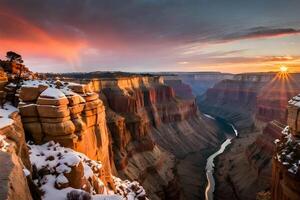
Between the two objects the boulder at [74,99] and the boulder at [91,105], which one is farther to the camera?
the boulder at [91,105]

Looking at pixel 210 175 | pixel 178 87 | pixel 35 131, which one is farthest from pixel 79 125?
pixel 178 87

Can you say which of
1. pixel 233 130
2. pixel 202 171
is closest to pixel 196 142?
pixel 202 171

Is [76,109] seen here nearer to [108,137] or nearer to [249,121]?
[108,137]

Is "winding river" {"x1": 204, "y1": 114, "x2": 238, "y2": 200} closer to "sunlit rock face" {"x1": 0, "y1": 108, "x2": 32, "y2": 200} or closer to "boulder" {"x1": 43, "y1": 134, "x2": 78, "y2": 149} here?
"boulder" {"x1": 43, "y1": 134, "x2": 78, "y2": 149}

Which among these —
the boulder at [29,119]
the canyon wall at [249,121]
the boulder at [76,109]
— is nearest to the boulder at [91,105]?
the boulder at [76,109]

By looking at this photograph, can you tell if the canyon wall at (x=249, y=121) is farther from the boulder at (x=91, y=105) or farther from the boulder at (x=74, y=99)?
the boulder at (x=74, y=99)

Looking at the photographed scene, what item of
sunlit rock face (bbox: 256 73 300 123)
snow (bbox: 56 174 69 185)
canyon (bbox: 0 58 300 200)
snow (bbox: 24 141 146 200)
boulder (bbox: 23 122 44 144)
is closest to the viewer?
snow (bbox: 24 141 146 200)

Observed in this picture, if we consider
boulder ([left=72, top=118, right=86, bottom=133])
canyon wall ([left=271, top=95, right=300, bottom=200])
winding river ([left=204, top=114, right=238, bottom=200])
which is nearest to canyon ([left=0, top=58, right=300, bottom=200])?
boulder ([left=72, top=118, right=86, bottom=133])

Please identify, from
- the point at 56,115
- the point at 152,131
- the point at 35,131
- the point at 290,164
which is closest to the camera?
the point at 35,131
